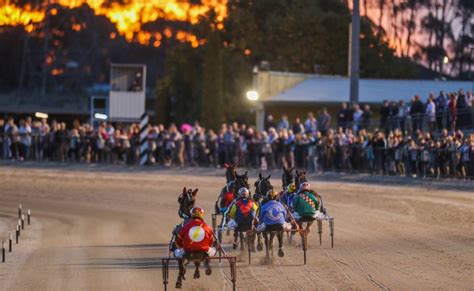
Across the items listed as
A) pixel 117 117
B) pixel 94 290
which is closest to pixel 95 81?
pixel 117 117

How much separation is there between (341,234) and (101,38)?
68254mm

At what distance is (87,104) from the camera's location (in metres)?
79.2

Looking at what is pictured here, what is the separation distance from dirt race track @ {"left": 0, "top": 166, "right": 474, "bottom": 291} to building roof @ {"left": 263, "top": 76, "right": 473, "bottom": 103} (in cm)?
1262

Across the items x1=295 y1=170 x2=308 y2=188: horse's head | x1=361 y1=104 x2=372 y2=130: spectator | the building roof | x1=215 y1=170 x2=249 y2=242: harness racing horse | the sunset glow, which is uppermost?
the sunset glow

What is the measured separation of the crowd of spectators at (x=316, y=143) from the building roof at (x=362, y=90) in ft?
16.8

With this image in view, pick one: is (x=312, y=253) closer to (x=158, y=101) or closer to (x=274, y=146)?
(x=274, y=146)

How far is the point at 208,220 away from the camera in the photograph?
91.0 ft

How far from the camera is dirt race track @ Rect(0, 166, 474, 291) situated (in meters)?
17.9

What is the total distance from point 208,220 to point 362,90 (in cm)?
2699

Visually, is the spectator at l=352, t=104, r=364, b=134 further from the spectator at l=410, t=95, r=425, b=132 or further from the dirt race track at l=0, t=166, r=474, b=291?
the dirt race track at l=0, t=166, r=474, b=291

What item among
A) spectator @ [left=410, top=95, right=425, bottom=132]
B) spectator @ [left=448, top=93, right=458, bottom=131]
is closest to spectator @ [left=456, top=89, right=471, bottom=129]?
spectator @ [left=448, top=93, right=458, bottom=131]

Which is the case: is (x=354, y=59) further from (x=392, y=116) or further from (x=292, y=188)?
(x=292, y=188)

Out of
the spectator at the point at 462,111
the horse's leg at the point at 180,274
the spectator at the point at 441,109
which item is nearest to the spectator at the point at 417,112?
the spectator at the point at 441,109

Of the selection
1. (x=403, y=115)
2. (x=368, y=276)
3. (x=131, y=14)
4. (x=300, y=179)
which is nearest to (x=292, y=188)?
(x=300, y=179)
